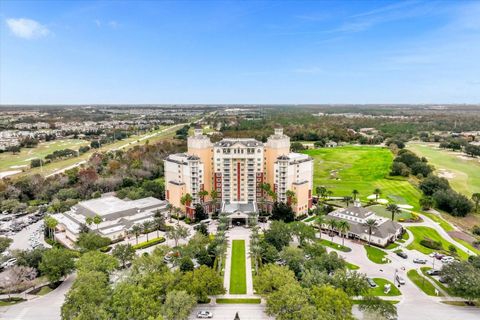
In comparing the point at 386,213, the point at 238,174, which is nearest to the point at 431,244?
the point at 386,213

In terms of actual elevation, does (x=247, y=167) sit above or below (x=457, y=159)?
above

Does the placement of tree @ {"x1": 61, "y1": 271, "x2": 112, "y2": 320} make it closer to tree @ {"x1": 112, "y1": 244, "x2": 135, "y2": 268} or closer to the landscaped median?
tree @ {"x1": 112, "y1": 244, "x2": 135, "y2": 268}

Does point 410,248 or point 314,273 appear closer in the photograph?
point 314,273

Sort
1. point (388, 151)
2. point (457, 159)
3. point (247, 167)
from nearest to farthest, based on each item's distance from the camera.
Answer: point (247, 167), point (457, 159), point (388, 151)

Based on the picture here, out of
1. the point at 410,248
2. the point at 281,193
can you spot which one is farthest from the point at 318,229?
the point at 410,248

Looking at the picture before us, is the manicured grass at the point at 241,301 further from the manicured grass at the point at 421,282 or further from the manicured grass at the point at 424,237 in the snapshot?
the manicured grass at the point at 424,237

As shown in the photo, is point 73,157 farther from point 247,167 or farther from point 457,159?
point 457,159

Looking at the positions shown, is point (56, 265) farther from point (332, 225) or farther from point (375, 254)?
point (375, 254)

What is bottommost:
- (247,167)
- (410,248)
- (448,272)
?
(410,248)
